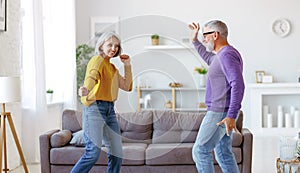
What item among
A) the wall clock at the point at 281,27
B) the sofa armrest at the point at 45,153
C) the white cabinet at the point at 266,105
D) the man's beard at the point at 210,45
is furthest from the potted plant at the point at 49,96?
the wall clock at the point at 281,27

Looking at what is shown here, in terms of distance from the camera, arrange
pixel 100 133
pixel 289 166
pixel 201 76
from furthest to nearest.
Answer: pixel 201 76
pixel 289 166
pixel 100 133

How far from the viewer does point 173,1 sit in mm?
8742

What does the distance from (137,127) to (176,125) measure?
38cm

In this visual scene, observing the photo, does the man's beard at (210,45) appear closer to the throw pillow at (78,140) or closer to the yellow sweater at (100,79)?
the yellow sweater at (100,79)

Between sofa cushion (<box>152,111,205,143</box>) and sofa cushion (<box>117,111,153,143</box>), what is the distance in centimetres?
8

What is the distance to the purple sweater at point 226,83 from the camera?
10.3 ft

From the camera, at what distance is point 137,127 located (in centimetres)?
460

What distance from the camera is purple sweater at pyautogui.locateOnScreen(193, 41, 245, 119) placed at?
10.3ft

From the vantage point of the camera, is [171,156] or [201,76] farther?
[201,76]

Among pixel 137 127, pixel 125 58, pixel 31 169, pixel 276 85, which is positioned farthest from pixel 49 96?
pixel 276 85

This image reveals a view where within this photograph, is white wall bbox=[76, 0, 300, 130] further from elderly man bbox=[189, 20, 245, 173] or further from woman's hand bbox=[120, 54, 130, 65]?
elderly man bbox=[189, 20, 245, 173]

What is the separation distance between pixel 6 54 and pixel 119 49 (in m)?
2.25

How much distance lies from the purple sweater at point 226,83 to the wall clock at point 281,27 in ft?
18.3

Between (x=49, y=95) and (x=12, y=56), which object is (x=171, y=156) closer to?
(x=12, y=56)
